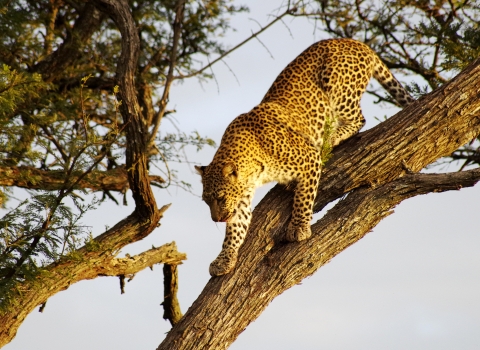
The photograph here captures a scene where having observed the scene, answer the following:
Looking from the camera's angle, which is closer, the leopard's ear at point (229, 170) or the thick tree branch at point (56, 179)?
the leopard's ear at point (229, 170)

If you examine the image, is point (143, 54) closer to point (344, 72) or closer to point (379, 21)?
point (379, 21)

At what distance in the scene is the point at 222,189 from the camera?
7.07 m

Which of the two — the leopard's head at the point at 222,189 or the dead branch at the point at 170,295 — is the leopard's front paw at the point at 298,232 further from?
the dead branch at the point at 170,295

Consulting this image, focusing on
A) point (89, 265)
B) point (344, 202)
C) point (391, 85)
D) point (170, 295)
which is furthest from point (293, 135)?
point (170, 295)

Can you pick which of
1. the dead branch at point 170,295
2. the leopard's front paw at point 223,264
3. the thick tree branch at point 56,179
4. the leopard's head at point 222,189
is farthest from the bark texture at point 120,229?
the leopard's front paw at point 223,264

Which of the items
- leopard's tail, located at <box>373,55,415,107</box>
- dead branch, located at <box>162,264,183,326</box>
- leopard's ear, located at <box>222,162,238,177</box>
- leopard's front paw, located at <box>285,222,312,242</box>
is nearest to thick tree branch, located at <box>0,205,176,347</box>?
dead branch, located at <box>162,264,183,326</box>

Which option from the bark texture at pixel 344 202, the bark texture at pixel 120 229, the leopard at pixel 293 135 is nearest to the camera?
the bark texture at pixel 344 202

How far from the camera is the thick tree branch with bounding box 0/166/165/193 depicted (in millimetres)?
9727

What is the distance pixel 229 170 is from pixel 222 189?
0.18 m

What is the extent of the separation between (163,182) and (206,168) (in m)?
3.60

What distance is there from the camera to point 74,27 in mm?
11875

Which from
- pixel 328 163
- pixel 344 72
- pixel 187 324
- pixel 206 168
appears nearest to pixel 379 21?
pixel 344 72

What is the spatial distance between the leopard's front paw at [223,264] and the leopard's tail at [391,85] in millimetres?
2628

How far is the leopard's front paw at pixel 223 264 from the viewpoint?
7.18 m
